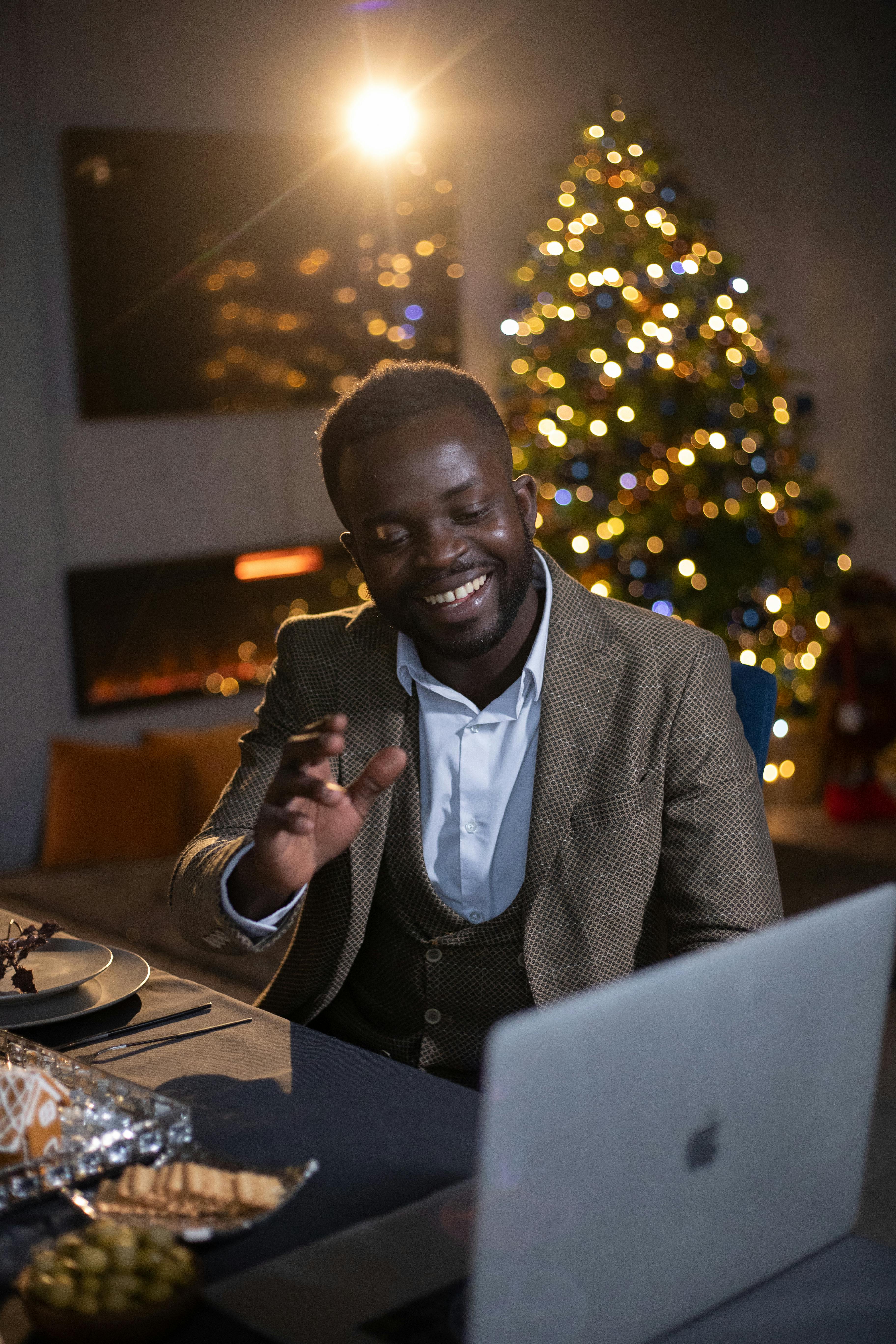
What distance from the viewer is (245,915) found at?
131 cm

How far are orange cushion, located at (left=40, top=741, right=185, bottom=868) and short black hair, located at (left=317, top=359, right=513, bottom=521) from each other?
2311mm

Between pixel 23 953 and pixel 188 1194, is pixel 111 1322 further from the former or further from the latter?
pixel 23 953

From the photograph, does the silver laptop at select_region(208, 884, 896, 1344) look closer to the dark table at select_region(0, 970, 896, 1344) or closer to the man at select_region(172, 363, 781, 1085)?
the dark table at select_region(0, 970, 896, 1344)

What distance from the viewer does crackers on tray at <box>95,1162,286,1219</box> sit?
0.86 metres

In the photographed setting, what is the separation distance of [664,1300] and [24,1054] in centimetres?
60

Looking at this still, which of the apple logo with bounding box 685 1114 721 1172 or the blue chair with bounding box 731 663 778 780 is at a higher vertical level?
the blue chair with bounding box 731 663 778 780

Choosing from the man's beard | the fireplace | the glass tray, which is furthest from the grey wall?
the glass tray

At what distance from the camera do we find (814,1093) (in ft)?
2.46

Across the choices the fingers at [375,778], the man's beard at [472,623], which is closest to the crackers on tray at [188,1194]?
the fingers at [375,778]

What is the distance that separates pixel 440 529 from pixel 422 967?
489 millimetres

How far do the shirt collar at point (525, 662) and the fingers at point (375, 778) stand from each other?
0.32 meters

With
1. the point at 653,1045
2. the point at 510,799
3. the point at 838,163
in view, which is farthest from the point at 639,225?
the point at 653,1045

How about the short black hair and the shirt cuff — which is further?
the short black hair

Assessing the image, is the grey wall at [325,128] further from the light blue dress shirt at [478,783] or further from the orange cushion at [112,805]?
the light blue dress shirt at [478,783]
